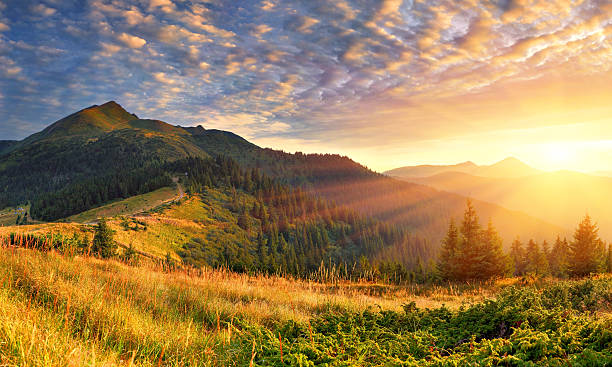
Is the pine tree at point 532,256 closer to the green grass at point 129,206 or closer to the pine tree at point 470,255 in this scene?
the pine tree at point 470,255

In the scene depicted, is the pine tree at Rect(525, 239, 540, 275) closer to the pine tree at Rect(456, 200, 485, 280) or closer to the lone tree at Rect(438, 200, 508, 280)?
the lone tree at Rect(438, 200, 508, 280)

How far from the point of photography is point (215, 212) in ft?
279

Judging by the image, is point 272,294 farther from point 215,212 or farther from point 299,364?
point 215,212

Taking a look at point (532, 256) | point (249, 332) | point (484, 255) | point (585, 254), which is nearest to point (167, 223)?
point (484, 255)

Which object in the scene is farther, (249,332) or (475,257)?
(475,257)

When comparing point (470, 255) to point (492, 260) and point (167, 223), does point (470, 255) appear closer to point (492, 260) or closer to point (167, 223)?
point (492, 260)

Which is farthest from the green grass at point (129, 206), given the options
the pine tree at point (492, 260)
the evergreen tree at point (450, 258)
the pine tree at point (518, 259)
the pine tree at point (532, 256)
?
the pine tree at point (532, 256)

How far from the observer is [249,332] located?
4.34 metres

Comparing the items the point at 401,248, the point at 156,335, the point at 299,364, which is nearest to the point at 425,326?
the point at 299,364

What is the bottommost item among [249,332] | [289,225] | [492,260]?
[289,225]

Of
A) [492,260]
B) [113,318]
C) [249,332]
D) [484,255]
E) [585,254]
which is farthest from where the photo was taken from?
[585,254]

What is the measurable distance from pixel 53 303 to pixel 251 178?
132 meters

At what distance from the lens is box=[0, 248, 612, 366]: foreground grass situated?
324cm

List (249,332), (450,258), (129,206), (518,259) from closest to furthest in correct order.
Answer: (249,332)
(450,258)
(518,259)
(129,206)
